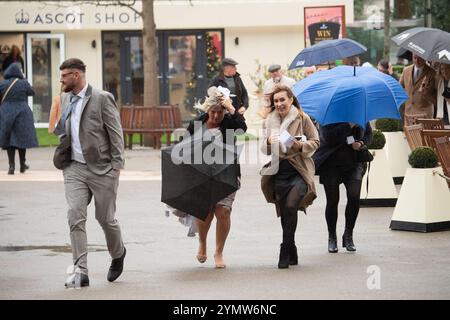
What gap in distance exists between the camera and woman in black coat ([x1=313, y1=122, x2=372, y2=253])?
38.5ft

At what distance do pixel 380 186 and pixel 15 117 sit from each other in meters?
7.64

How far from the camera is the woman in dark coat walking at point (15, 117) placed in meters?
20.2

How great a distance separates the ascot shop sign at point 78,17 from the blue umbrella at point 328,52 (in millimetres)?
16218

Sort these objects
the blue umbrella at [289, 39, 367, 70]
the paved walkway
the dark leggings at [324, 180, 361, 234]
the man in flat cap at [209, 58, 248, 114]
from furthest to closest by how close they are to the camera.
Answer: the man in flat cap at [209, 58, 248, 114] < the blue umbrella at [289, 39, 367, 70] < the dark leggings at [324, 180, 361, 234] < the paved walkway

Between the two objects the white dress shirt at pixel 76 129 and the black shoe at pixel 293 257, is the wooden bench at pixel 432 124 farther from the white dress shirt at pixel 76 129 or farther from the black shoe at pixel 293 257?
the white dress shirt at pixel 76 129

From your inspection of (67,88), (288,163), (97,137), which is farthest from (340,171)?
(67,88)

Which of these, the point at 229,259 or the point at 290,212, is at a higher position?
the point at 290,212

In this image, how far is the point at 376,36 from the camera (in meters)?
38.8

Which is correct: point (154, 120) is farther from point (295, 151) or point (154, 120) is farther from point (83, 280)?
point (83, 280)

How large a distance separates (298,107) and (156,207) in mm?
5258

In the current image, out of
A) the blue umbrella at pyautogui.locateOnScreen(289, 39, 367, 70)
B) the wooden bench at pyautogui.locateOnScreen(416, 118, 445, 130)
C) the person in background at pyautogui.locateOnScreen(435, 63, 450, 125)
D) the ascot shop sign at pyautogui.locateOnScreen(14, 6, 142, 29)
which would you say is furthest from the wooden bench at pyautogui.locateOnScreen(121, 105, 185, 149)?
the wooden bench at pyautogui.locateOnScreen(416, 118, 445, 130)

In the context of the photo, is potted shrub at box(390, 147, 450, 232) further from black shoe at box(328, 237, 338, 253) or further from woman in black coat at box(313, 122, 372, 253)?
black shoe at box(328, 237, 338, 253)

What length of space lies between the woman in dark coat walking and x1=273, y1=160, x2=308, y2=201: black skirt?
9948 millimetres

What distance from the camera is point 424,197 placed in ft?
42.3
